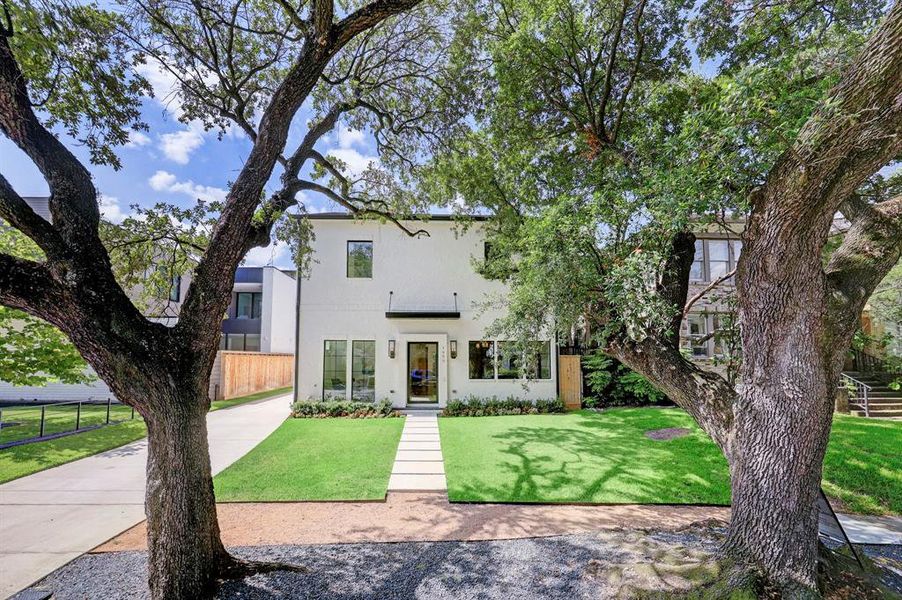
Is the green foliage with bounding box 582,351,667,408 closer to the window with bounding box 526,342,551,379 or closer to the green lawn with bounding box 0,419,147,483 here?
the window with bounding box 526,342,551,379

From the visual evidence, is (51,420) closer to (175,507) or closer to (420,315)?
(420,315)

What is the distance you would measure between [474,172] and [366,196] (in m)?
2.32

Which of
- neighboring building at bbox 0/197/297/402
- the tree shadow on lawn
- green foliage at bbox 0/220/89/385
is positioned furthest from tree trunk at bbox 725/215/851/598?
neighboring building at bbox 0/197/297/402

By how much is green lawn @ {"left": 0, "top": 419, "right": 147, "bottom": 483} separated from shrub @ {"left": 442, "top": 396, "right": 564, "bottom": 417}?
8.49m

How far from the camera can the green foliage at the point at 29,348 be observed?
8.77 meters

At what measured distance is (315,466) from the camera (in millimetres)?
7711

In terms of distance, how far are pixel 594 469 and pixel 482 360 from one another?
6755 mm

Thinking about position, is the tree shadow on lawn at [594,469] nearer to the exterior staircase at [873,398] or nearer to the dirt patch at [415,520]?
the dirt patch at [415,520]

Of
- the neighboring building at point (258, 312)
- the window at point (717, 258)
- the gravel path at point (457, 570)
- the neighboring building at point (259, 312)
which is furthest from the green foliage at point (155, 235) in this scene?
the window at point (717, 258)

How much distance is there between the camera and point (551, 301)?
547 centimetres

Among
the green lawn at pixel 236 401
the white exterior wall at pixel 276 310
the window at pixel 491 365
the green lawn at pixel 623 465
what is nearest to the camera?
the green lawn at pixel 623 465

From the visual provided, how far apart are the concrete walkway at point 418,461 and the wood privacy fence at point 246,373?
9.66 m

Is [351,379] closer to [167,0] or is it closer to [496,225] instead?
[496,225]

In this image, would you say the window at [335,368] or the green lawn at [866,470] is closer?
the green lawn at [866,470]
